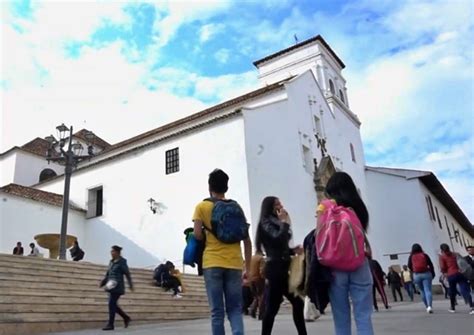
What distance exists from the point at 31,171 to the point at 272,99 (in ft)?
67.7

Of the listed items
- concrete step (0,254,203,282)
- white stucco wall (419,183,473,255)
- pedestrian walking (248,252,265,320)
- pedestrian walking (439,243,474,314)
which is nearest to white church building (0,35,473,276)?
concrete step (0,254,203,282)

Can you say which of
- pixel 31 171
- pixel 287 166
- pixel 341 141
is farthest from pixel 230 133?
pixel 31 171

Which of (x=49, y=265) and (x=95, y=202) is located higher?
(x=95, y=202)

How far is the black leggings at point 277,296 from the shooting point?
465 centimetres

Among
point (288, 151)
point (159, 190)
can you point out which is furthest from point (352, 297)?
point (159, 190)

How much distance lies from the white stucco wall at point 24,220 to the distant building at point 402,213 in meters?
20.7

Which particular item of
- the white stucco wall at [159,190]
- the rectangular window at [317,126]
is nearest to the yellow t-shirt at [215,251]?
the white stucco wall at [159,190]

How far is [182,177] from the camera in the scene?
73.2 ft

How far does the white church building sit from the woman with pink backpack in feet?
51.9

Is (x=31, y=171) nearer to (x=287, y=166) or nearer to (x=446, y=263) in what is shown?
(x=287, y=166)

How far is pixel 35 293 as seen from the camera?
9.17m

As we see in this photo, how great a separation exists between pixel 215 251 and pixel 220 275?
0.22m

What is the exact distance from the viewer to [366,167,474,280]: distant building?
97.0 ft

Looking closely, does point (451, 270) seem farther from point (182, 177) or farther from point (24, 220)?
point (24, 220)
